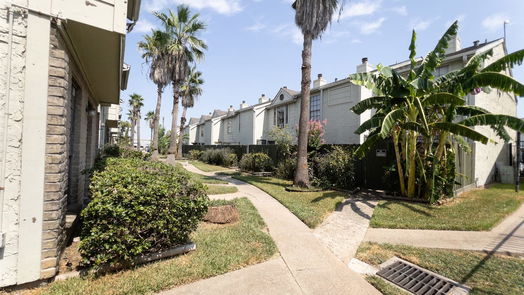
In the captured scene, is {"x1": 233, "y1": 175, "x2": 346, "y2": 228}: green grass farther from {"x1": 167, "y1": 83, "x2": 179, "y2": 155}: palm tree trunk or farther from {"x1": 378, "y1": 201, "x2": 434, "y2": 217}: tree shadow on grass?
{"x1": 167, "y1": 83, "x2": 179, "y2": 155}: palm tree trunk

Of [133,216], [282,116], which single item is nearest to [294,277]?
[133,216]

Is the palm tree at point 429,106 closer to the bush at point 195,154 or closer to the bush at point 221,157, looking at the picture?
the bush at point 221,157

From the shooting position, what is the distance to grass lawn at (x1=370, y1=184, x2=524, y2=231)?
6.47m

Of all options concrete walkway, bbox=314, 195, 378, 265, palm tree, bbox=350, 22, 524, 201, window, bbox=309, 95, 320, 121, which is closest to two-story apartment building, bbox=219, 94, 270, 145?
window, bbox=309, 95, 320, 121

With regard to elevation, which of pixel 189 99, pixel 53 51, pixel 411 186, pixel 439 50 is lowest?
pixel 411 186

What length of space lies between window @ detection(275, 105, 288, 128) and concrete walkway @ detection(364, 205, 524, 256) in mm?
18033

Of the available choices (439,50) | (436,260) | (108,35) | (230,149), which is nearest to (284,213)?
(436,260)

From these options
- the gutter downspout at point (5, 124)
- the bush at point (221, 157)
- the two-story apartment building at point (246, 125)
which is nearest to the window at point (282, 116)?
the two-story apartment building at point (246, 125)

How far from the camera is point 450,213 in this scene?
7.52 metres

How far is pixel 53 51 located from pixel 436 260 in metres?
7.20

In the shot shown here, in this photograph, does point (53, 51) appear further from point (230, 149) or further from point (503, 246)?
point (230, 149)

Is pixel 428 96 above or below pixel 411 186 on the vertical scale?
above

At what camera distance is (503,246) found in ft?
17.3

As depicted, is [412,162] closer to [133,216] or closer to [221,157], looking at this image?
[133,216]
